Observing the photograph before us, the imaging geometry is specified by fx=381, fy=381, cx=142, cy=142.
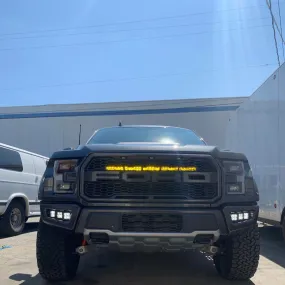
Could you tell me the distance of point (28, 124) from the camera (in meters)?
21.4

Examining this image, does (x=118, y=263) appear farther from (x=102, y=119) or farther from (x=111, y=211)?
(x=102, y=119)

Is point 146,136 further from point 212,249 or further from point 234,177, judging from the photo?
point 212,249

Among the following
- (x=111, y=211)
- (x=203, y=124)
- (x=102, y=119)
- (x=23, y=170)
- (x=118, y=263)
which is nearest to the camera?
(x=111, y=211)

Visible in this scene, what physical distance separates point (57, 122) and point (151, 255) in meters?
16.0

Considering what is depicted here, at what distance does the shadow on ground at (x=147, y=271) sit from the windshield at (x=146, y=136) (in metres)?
1.72

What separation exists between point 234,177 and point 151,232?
3.40ft

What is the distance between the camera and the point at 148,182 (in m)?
3.90

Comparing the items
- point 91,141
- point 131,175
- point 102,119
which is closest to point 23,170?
point 91,141

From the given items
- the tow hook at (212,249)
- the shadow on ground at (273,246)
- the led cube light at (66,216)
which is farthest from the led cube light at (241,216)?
the shadow on ground at (273,246)

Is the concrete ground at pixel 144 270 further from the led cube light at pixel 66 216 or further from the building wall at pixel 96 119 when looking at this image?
the building wall at pixel 96 119

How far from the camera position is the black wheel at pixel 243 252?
4.15m

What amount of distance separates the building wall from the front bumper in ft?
49.9

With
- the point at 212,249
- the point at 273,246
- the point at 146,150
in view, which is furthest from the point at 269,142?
the point at 146,150

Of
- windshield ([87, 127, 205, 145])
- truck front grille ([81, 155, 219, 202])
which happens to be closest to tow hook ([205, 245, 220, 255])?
truck front grille ([81, 155, 219, 202])
